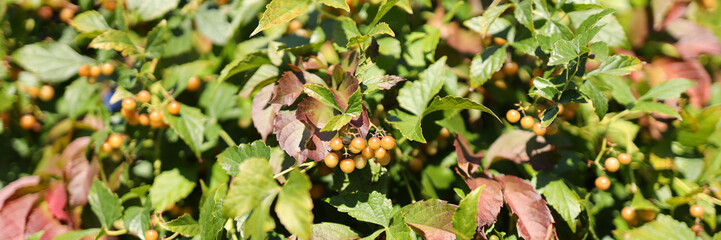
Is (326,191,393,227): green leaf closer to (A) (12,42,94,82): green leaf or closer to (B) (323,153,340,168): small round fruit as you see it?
(B) (323,153,340,168): small round fruit

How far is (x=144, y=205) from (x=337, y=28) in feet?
3.42

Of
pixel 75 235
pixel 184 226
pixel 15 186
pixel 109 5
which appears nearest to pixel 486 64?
pixel 184 226

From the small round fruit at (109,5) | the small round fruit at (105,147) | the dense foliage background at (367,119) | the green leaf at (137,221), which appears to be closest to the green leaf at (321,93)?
the dense foliage background at (367,119)

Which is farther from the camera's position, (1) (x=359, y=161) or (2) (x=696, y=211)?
(2) (x=696, y=211)

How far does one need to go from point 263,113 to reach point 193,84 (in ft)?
2.01

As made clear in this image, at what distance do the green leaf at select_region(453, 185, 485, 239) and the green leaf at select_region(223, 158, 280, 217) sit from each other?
1.67 ft

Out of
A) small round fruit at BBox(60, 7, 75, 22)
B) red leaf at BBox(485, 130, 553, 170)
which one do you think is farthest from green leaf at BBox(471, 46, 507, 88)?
small round fruit at BBox(60, 7, 75, 22)

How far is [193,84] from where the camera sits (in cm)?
198

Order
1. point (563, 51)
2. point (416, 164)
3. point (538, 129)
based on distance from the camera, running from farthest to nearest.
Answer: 1. point (416, 164)
2. point (538, 129)
3. point (563, 51)

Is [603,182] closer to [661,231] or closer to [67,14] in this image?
[661,231]

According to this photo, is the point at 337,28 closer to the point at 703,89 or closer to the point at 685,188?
the point at 685,188

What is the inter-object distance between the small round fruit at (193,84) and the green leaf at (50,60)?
525mm

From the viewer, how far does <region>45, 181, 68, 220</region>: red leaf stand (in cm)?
182

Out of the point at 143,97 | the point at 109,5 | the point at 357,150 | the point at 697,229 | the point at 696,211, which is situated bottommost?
the point at 697,229
